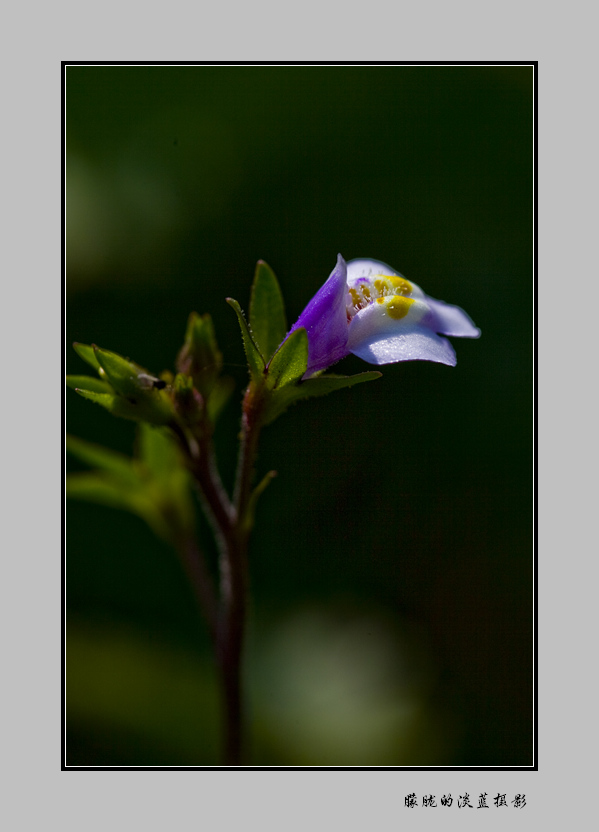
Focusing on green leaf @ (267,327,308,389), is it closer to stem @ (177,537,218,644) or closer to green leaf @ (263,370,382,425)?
green leaf @ (263,370,382,425)

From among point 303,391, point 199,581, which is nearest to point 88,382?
point 303,391

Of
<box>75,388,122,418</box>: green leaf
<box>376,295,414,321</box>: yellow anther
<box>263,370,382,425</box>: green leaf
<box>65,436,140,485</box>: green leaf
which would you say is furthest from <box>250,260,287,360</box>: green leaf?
<box>65,436,140,485</box>: green leaf

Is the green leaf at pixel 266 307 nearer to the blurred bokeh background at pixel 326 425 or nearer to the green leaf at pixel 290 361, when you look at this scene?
the green leaf at pixel 290 361

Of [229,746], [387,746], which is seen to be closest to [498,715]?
[387,746]

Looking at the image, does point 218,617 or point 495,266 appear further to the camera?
→ point 495,266

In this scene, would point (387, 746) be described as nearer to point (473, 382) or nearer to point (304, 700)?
point (304, 700)
